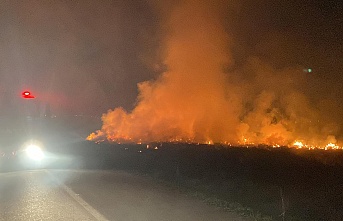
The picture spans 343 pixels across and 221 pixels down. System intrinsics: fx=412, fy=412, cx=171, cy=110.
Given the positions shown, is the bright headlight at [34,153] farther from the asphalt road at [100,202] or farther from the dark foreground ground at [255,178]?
the asphalt road at [100,202]

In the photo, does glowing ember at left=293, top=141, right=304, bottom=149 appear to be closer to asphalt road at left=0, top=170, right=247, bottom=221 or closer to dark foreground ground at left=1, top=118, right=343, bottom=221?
dark foreground ground at left=1, top=118, right=343, bottom=221

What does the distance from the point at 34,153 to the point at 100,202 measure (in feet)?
56.5

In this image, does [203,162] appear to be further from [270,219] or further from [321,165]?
[270,219]

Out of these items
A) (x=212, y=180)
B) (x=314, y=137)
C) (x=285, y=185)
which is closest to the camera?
(x=285, y=185)

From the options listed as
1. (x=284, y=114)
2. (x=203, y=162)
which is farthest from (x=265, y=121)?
(x=203, y=162)

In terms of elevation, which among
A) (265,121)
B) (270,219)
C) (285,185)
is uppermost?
(265,121)

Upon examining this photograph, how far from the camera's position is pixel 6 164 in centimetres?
2356

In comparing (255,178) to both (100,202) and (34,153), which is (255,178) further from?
(34,153)

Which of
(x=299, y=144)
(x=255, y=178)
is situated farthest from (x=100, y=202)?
(x=299, y=144)

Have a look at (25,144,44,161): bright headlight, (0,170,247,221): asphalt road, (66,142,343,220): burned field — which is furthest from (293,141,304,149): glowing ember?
(25,144,44,161): bright headlight

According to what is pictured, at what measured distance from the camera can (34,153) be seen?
1012 inches

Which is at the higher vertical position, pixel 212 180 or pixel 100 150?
pixel 100 150

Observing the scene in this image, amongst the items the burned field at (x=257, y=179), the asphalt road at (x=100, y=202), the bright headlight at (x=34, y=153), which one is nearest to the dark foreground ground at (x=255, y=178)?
the burned field at (x=257, y=179)

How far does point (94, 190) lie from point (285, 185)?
17.7 feet
